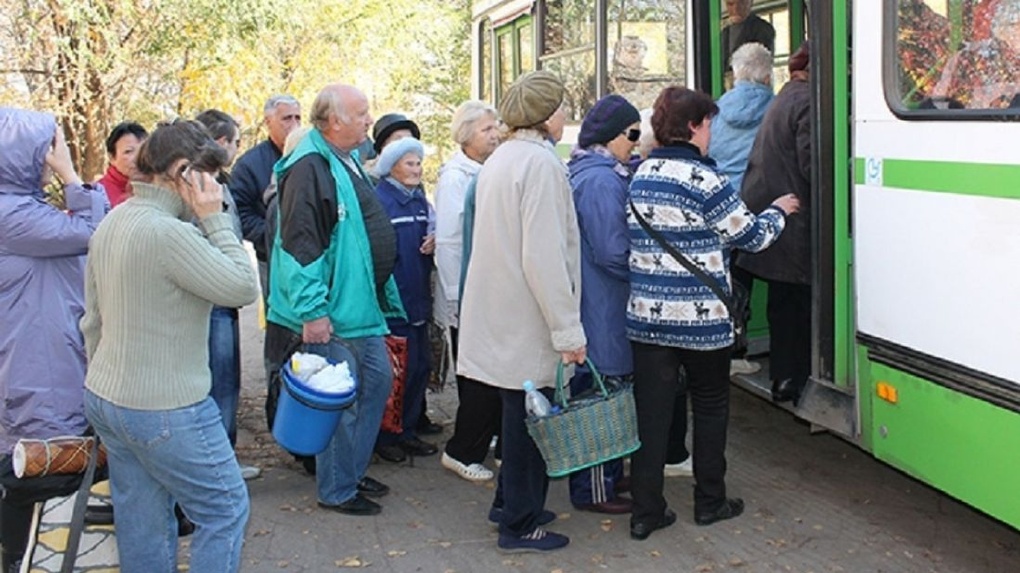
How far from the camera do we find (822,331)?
4.86 m

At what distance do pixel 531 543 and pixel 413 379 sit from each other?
166 cm

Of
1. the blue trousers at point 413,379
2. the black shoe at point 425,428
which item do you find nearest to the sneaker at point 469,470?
the blue trousers at point 413,379

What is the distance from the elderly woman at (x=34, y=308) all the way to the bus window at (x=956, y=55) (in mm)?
3055

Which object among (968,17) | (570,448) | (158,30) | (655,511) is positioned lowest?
(655,511)

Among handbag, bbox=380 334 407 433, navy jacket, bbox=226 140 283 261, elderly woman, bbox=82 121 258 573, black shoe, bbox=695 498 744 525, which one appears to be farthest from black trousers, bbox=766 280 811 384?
elderly woman, bbox=82 121 258 573

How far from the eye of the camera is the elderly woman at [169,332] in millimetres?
3322

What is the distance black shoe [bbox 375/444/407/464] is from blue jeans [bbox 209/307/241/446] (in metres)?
0.89

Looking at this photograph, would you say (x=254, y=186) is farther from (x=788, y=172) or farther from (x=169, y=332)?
(x=169, y=332)

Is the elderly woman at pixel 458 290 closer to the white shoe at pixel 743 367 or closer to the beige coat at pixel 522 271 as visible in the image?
the beige coat at pixel 522 271

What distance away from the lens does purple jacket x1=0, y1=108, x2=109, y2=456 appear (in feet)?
12.8

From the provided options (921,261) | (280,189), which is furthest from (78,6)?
(921,261)

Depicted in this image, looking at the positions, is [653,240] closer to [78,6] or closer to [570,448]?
[570,448]

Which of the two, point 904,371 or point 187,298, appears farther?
point 904,371

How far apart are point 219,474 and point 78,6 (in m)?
9.82
